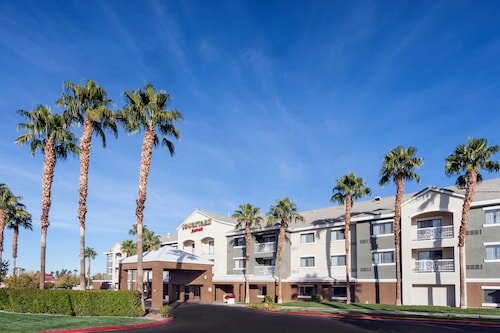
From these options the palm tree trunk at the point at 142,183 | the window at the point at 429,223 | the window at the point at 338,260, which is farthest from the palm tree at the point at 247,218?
the palm tree trunk at the point at 142,183

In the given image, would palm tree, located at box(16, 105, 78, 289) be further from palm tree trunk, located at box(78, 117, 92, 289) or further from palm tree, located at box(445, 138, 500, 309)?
palm tree, located at box(445, 138, 500, 309)

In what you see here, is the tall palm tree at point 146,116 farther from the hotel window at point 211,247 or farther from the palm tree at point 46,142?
the hotel window at point 211,247

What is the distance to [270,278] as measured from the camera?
190 feet

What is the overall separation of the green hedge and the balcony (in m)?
27.4

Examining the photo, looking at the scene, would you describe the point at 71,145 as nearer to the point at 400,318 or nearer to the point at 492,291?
the point at 400,318

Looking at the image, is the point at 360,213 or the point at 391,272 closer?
the point at 391,272

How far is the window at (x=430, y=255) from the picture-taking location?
45.0 meters

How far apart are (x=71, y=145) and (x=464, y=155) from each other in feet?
105

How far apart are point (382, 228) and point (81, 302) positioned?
30.9 meters

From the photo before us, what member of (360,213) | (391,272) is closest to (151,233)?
(360,213)

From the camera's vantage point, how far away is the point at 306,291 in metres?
56.0

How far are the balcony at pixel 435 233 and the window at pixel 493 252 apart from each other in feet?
11.1

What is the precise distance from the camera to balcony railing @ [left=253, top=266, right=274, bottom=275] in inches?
2323

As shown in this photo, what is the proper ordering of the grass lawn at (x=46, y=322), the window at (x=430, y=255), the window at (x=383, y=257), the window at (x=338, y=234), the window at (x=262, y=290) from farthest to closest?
the window at (x=262, y=290)
the window at (x=338, y=234)
the window at (x=383, y=257)
the window at (x=430, y=255)
the grass lawn at (x=46, y=322)
